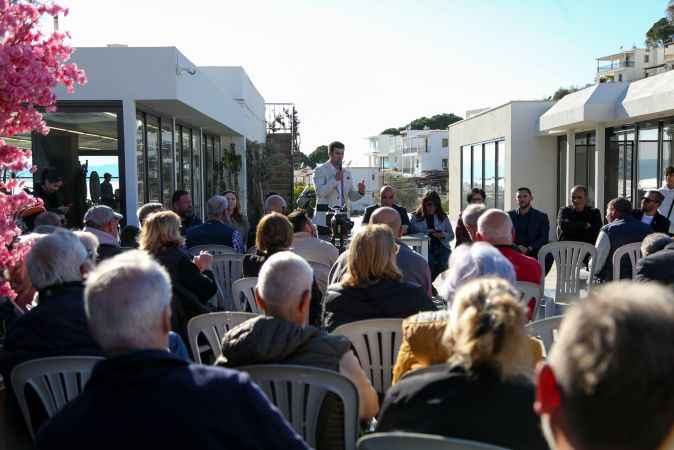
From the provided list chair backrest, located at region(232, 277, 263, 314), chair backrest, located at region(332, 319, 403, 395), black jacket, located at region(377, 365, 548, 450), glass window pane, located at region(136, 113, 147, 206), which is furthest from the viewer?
glass window pane, located at region(136, 113, 147, 206)

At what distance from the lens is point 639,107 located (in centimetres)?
1222

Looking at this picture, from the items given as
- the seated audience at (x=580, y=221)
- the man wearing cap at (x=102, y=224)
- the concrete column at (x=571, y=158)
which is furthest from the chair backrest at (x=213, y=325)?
the concrete column at (x=571, y=158)

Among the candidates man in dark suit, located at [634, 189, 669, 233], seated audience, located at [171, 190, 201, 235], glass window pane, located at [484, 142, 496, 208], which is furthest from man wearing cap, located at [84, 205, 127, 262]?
glass window pane, located at [484, 142, 496, 208]

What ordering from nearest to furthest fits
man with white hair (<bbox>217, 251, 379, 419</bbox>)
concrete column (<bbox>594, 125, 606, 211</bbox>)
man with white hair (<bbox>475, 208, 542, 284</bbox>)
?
man with white hair (<bbox>217, 251, 379, 419</bbox>) < man with white hair (<bbox>475, 208, 542, 284</bbox>) < concrete column (<bbox>594, 125, 606, 211</bbox>)

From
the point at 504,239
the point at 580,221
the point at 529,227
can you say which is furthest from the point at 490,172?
the point at 504,239

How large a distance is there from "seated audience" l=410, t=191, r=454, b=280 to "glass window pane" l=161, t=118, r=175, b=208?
Result: 5.43m

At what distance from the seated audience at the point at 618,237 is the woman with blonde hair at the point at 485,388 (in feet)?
17.3

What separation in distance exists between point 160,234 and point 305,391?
8.47 ft

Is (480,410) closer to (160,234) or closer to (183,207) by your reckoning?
(160,234)

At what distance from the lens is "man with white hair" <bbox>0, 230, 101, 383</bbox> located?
3199 millimetres

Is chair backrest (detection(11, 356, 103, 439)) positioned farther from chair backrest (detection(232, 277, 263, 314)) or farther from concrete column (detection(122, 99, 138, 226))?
concrete column (detection(122, 99, 138, 226))

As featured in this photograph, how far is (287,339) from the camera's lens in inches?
114

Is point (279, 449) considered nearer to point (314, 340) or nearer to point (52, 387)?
point (314, 340)

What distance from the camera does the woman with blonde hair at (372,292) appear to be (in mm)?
3975
